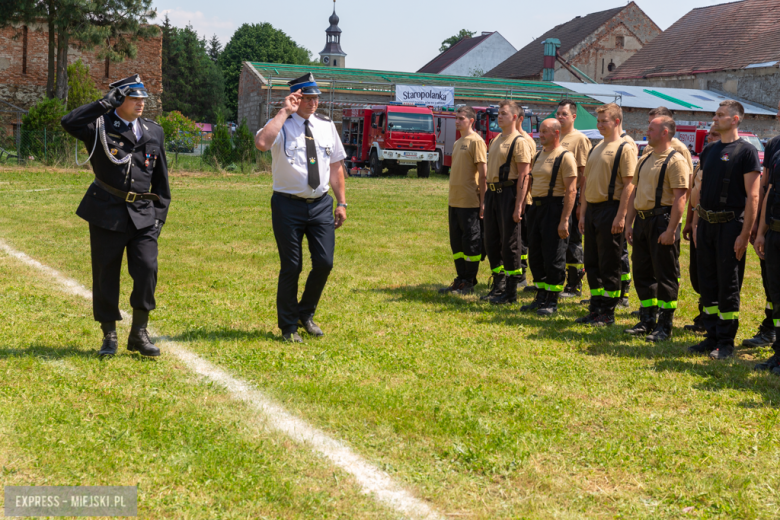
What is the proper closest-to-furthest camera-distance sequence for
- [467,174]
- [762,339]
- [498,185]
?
1. [762,339]
2. [498,185]
3. [467,174]

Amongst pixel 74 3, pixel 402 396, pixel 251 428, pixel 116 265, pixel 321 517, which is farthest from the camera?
pixel 74 3

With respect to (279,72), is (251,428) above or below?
below

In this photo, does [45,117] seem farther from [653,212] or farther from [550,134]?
[653,212]

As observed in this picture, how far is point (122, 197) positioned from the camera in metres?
5.58

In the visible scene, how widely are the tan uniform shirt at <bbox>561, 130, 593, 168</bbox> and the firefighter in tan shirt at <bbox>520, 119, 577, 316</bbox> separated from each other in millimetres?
389

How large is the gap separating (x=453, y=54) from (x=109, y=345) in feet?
243

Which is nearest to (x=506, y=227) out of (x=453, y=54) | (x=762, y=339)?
(x=762, y=339)

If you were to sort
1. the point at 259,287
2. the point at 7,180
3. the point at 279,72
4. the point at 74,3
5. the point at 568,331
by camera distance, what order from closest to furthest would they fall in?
the point at 568,331
the point at 259,287
the point at 7,180
the point at 74,3
the point at 279,72

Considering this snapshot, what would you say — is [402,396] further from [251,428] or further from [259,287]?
[259,287]

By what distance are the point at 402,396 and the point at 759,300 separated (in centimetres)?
591

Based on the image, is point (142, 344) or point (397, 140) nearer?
point (142, 344)

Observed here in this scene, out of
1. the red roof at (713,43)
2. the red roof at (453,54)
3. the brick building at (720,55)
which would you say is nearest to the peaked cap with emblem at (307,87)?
the brick building at (720,55)

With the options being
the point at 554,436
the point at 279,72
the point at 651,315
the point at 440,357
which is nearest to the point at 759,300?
the point at 651,315

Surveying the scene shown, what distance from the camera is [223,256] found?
1084 cm
